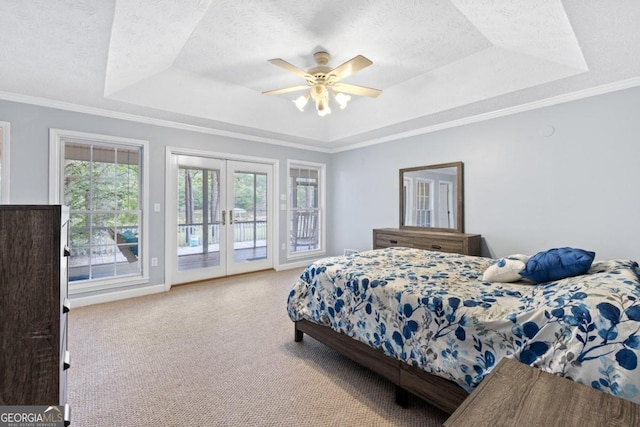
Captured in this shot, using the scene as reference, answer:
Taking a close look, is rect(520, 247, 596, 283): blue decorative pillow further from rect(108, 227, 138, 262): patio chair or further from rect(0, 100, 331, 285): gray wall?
rect(108, 227, 138, 262): patio chair

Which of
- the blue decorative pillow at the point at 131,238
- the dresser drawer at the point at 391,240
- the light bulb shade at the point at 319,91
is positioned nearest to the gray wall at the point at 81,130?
the blue decorative pillow at the point at 131,238

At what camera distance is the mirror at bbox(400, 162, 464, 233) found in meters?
4.13

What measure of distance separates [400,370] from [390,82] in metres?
3.35

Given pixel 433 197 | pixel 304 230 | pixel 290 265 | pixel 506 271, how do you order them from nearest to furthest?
pixel 506 271
pixel 433 197
pixel 290 265
pixel 304 230

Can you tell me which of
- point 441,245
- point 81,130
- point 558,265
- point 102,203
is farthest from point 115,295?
point 558,265

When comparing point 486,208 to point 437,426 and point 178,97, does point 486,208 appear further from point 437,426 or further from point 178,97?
point 178,97

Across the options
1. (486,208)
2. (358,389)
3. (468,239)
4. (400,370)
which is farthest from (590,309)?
(486,208)

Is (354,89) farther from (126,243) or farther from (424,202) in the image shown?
(126,243)

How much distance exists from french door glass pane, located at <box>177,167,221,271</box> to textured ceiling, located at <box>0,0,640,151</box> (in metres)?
0.81

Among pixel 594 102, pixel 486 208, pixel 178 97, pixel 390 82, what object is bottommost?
pixel 486 208

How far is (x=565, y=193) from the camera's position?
10.5 feet

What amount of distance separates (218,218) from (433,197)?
3349 millimetres

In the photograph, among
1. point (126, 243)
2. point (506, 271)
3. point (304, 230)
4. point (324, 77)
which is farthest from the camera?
point (304, 230)

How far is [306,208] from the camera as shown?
588cm
